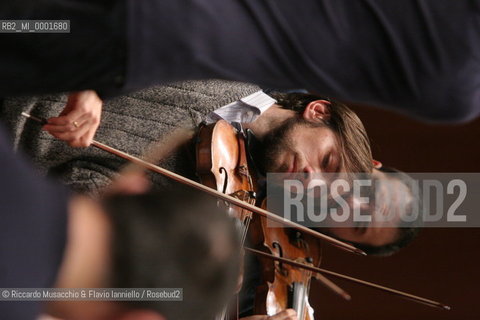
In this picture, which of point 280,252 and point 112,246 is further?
point 280,252

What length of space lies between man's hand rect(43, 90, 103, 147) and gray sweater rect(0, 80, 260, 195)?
0.10 m

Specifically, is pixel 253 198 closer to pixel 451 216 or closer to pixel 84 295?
pixel 451 216

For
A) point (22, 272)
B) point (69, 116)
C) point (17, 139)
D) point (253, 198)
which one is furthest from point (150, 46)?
point (253, 198)

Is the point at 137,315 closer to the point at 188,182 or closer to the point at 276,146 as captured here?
the point at 188,182

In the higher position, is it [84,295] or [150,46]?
[150,46]

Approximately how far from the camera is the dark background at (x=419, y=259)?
164cm

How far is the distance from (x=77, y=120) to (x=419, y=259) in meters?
0.99

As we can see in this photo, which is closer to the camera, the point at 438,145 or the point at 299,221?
the point at 299,221

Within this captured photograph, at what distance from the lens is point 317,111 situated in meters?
1.39

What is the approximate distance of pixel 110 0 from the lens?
429mm

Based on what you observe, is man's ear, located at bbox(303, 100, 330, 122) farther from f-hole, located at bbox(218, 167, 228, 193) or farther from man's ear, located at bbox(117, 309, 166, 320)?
man's ear, located at bbox(117, 309, 166, 320)

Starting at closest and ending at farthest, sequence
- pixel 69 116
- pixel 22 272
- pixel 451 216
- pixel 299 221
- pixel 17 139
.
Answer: pixel 22 272 → pixel 69 116 → pixel 17 139 → pixel 299 221 → pixel 451 216

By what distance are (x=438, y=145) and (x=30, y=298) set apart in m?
1.42

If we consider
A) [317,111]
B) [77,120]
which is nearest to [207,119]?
[317,111]
